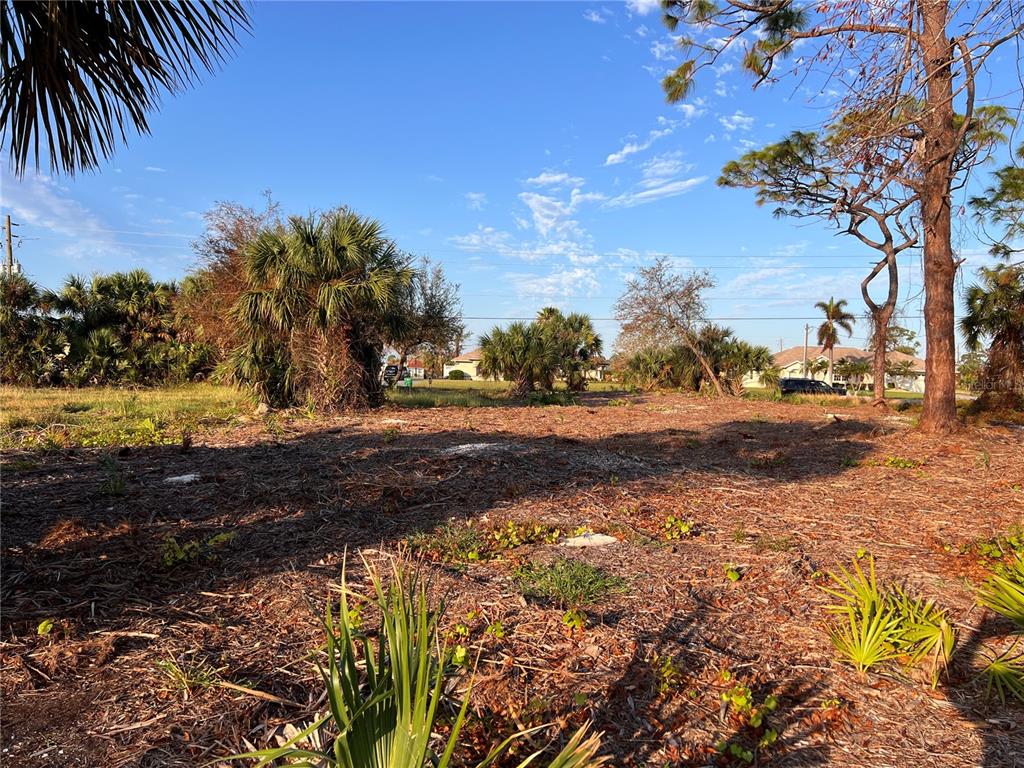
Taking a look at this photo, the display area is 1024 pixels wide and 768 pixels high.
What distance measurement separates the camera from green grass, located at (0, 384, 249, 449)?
771cm

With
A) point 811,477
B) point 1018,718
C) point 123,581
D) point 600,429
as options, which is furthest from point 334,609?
point 600,429

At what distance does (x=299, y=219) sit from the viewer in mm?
12273

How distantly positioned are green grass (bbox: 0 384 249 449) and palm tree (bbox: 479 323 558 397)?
9.19 m

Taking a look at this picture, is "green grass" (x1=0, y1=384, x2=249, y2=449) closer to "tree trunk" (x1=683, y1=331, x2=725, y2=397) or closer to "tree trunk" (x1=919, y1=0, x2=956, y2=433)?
"tree trunk" (x1=919, y1=0, x2=956, y2=433)

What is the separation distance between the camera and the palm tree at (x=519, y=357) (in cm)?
2098

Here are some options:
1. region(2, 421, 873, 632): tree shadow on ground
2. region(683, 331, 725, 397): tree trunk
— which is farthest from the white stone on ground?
region(683, 331, 725, 397): tree trunk

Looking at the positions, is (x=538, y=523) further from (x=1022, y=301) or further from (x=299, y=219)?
(x=1022, y=301)

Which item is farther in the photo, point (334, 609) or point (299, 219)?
point (299, 219)

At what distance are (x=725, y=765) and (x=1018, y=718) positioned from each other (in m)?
1.19

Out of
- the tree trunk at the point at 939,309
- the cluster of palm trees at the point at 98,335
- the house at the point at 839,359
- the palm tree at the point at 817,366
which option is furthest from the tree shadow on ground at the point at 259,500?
the house at the point at 839,359

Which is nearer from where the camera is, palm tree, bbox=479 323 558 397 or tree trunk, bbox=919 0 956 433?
tree trunk, bbox=919 0 956 433

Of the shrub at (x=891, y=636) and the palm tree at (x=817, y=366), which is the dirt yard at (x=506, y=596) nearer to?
the shrub at (x=891, y=636)

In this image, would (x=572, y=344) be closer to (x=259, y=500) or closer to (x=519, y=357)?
(x=519, y=357)

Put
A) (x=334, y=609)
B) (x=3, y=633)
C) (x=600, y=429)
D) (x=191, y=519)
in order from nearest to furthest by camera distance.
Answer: (x=3, y=633) → (x=334, y=609) → (x=191, y=519) → (x=600, y=429)
